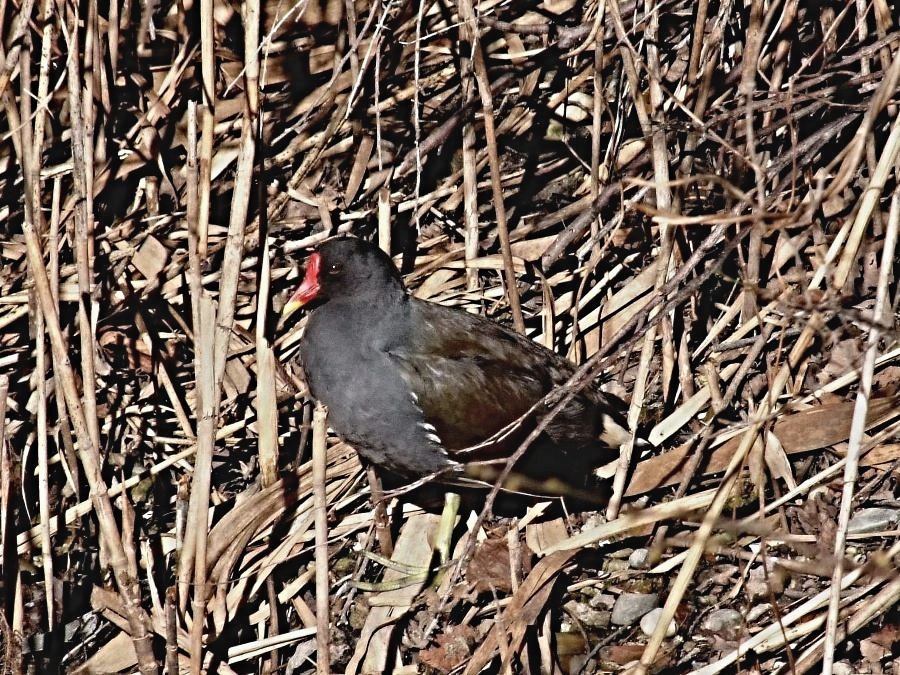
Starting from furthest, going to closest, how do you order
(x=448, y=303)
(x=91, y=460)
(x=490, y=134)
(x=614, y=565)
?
1. (x=448, y=303)
2. (x=614, y=565)
3. (x=490, y=134)
4. (x=91, y=460)

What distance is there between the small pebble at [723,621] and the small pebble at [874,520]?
1.65ft

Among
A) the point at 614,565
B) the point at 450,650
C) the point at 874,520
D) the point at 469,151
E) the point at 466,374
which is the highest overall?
the point at 469,151

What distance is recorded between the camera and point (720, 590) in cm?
374

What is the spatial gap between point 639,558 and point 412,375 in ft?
3.55

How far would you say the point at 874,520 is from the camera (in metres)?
3.70

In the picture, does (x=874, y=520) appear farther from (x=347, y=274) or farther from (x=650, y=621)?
(x=347, y=274)

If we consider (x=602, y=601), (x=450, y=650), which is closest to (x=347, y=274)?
(x=450, y=650)

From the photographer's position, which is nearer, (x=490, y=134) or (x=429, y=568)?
(x=490, y=134)

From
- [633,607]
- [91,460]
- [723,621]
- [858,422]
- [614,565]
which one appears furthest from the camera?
[614,565]

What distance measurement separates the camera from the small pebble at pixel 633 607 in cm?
375

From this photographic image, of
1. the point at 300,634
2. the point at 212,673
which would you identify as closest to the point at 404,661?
the point at 300,634

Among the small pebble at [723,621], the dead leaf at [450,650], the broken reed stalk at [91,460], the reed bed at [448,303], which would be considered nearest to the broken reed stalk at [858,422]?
the reed bed at [448,303]

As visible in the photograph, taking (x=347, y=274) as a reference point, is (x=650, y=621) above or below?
below

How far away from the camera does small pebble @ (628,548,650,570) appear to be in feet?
12.5
